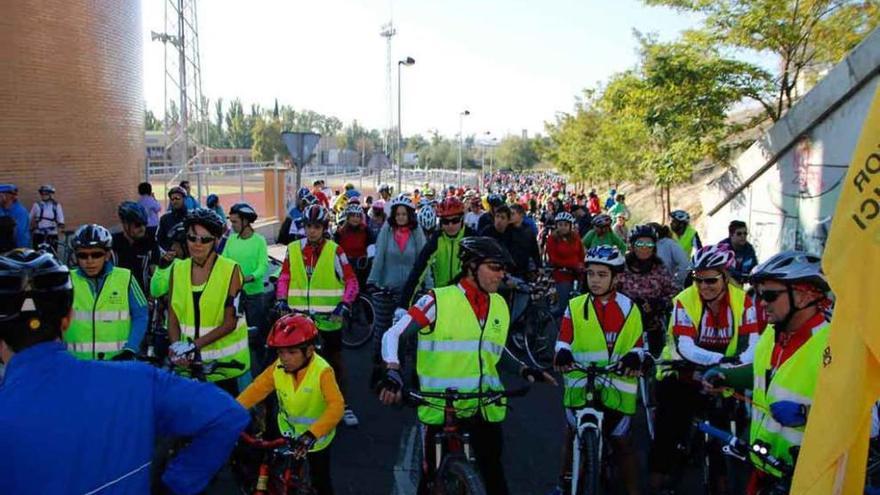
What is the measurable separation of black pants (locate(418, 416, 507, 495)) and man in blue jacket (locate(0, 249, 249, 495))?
7.65ft

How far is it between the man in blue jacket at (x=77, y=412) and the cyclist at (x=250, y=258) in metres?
5.18

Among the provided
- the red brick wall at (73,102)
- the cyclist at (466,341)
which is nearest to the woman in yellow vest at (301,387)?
the cyclist at (466,341)

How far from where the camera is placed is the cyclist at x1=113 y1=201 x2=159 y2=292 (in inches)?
295

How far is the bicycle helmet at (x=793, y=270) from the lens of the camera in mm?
3396

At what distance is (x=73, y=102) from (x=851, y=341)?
16.6m

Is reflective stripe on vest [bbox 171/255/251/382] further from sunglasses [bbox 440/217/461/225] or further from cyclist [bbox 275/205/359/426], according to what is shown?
sunglasses [bbox 440/217/461/225]

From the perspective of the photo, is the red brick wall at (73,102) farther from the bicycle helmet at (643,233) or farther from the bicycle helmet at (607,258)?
the bicycle helmet at (607,258)

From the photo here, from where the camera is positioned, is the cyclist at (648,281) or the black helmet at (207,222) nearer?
the black helmet at (207,222)

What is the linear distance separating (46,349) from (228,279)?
9.96ft

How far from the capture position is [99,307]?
4.84m

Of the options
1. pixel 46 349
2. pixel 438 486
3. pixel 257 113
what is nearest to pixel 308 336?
pixel 438 486

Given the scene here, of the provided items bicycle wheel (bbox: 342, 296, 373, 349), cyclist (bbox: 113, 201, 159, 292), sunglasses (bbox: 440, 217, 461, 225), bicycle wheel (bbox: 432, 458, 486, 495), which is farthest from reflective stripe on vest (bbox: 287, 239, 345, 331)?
bicycle wheel (bbox: 342, 296, 373, 349)

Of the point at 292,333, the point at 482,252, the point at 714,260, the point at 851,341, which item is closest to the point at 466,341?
the point at 482,252

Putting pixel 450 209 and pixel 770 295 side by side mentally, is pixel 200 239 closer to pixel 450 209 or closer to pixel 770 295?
pixel 450 209
